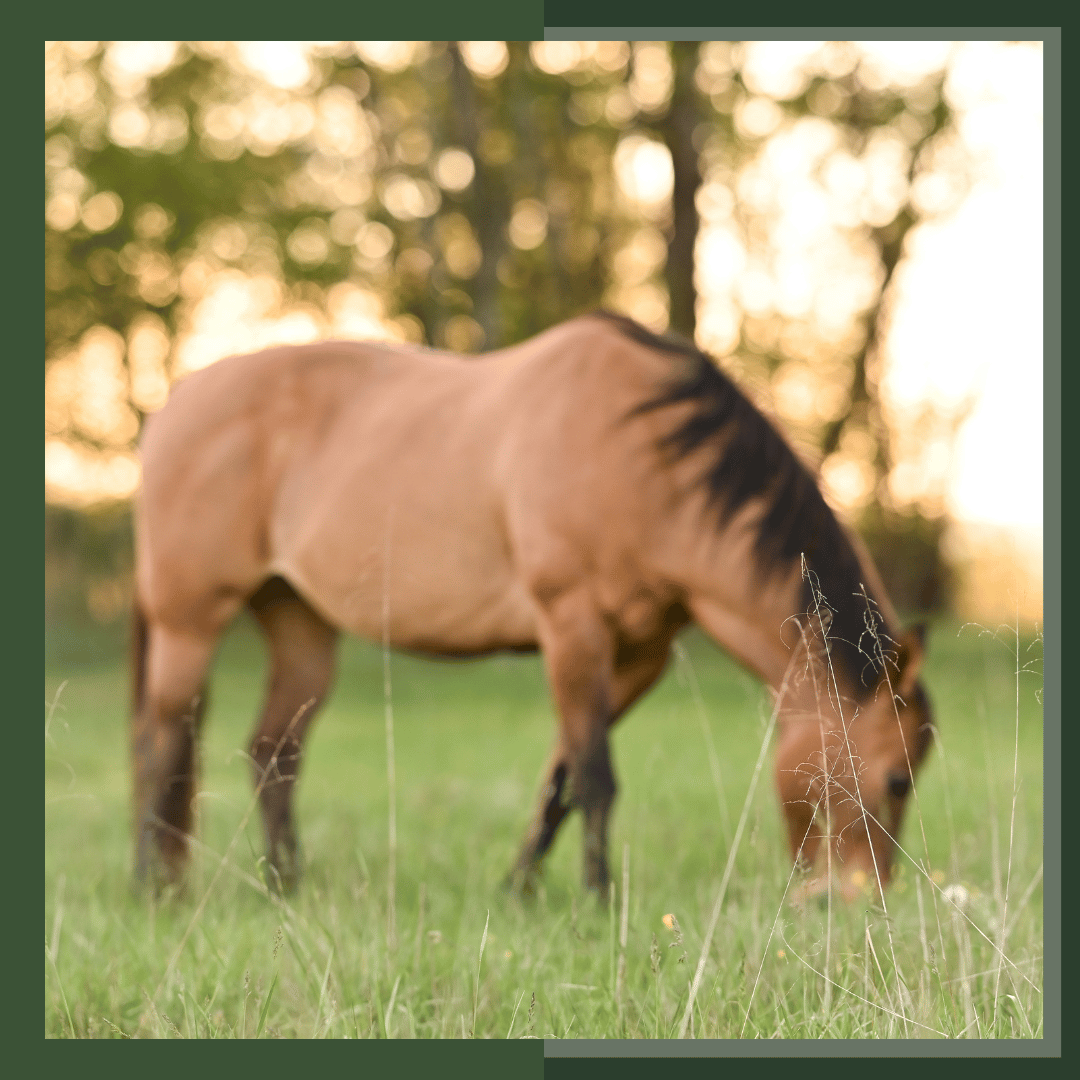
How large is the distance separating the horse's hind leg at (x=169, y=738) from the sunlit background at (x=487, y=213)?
1.22 metres

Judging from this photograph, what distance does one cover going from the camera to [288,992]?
2295mm

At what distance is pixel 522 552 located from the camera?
11.4 ft

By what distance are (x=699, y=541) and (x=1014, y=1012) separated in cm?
161

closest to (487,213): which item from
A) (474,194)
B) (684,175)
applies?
(474,194)

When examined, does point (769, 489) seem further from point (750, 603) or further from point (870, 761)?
point (870, 761)

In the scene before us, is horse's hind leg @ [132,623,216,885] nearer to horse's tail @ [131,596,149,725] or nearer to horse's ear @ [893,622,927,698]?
horse's tail @ [131,596,149,725]

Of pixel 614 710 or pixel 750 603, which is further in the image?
pixel 614 710

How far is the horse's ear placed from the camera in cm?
290

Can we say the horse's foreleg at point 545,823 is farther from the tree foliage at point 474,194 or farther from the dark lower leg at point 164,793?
the tree foliage at point 474,194

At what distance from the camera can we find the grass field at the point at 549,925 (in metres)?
2.17

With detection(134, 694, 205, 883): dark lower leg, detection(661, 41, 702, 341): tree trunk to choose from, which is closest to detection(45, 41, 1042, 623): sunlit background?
detection(661, 41, 702, 341): tree trunk

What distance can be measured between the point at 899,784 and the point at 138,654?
310 centimetres

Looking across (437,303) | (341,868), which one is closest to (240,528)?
(341,868)

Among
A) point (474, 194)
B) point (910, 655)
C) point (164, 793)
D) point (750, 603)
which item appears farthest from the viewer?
point (474, 194)
